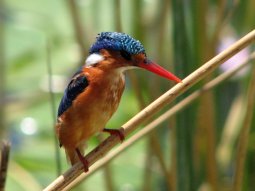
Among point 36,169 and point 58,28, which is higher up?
point 58,28

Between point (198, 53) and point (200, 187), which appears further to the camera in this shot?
point (200, 187)

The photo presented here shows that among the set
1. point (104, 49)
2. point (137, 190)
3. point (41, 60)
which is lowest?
point (137, 190)

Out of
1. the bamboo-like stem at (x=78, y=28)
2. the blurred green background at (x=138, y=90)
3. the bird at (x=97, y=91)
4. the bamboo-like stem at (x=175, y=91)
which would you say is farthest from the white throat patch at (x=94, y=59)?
the bamboo-like stem at (x=78, y=28)

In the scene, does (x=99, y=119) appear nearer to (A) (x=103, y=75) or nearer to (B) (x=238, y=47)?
(A) (x=103, y=75)

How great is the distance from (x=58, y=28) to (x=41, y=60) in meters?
0.25

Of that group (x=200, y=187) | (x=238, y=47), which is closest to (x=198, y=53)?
(x=200, y=187)

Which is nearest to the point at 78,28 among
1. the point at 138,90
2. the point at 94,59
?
the point at 138,90

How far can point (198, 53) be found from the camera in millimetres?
2814

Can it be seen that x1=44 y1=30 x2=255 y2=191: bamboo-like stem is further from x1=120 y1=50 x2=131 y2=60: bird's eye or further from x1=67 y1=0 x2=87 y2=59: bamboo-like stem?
x1=67 y1=0 x2=87 y2=59: bamboo-like stem

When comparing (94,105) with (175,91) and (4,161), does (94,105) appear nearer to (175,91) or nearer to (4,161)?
(175,91)

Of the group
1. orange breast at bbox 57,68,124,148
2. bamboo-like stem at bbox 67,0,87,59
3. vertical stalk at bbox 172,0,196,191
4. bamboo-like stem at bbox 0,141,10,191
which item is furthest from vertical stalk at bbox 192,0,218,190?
bamboo-like stem at bbox 0,141,10,191

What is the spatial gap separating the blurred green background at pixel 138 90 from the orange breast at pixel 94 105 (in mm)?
160

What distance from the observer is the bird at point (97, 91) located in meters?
2.23

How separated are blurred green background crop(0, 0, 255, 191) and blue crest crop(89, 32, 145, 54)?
0.21 metres
